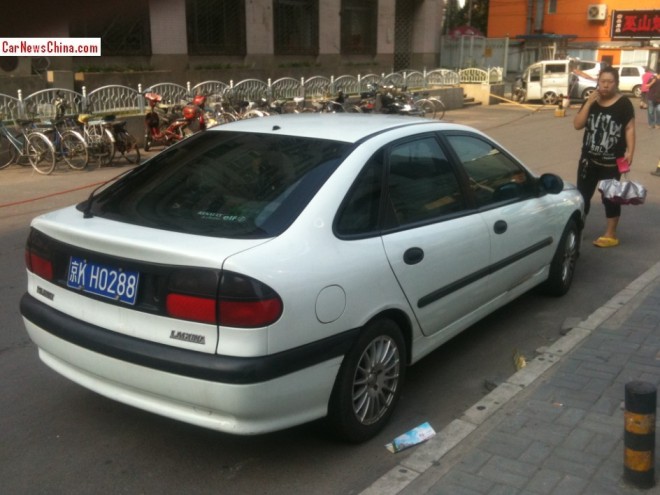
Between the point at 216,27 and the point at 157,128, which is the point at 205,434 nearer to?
the point at 157,128

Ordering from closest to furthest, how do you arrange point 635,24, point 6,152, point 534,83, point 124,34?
point 6,152 < point 124,34 < point 534,83 < point 635,24

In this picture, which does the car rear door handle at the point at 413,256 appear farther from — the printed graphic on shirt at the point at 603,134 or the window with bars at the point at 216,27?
the window with bars at the point at 216,27

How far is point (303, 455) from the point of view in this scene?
3562mm

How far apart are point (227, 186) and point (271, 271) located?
82 cm

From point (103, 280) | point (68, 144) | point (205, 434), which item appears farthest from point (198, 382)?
point (68, 144)

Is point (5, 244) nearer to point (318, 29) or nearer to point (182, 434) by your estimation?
point (182, 434)

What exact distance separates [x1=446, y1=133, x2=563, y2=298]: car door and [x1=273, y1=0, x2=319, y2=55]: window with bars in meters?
20.1

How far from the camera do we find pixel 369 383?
3604 mm

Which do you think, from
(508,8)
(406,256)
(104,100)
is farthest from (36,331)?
(508,8)

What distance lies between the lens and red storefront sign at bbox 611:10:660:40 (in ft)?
134

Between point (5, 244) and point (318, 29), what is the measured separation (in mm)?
19787

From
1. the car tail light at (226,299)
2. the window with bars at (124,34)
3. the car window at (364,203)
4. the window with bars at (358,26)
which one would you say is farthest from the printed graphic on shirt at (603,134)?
the window with bars at (358,26)

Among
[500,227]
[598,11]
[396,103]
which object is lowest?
[500,227]

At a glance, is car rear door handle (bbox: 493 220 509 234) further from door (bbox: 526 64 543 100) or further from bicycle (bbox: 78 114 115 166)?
door (bbox: 526 64 543 100)
